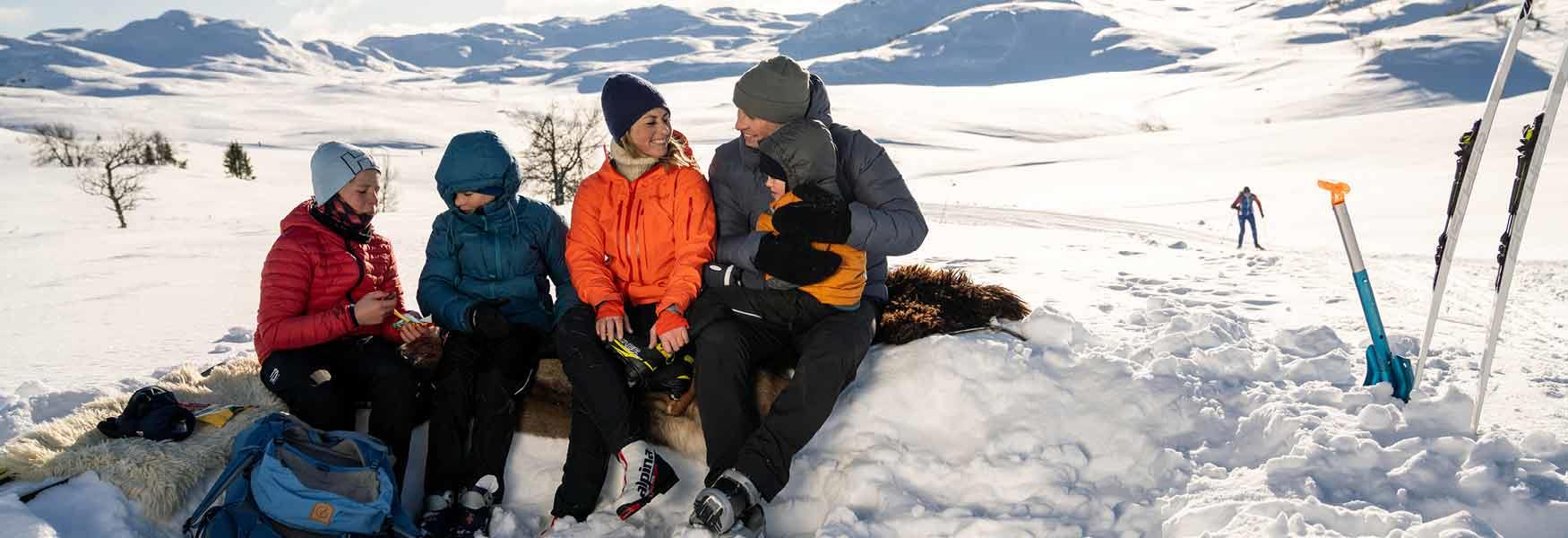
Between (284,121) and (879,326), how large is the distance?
3007 inches

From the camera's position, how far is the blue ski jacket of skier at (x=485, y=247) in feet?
11.7

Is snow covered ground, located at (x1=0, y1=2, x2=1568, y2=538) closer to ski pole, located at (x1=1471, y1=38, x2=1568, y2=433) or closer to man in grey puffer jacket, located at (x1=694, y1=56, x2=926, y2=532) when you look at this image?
ski pole, located at (x1=1471, y1=38, x2=1568, y2=433)

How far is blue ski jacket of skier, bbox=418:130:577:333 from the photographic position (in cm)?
355

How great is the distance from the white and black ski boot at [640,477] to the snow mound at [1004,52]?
106 meters

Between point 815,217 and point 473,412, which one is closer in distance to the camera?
point 815,217

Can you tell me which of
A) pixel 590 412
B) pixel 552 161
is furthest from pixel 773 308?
pixel 552 161

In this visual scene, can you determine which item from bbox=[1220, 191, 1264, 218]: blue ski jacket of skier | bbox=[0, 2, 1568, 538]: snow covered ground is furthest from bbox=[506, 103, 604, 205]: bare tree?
bbox=[1220, 191, 1264, 218]: blue ski jacket of skier

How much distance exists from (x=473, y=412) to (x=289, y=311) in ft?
2.62

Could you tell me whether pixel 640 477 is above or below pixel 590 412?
below

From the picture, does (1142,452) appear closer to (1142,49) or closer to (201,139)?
(201,139)

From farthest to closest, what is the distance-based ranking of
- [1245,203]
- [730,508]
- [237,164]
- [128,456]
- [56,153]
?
[237,164] < [56,153] < [1245,203] < [128,456] < [730,508]

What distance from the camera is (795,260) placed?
3.25 m

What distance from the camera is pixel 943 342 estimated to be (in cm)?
354

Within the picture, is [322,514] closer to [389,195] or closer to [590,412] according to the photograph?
[590,412]
